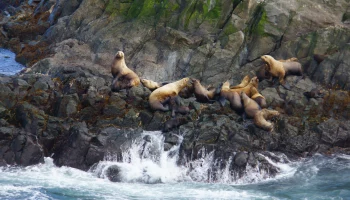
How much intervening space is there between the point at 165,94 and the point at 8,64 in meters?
9.62

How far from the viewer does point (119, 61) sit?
2227cm

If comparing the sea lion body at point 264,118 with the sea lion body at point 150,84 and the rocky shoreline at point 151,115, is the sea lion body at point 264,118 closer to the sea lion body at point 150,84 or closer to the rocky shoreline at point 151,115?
the rocky shoreline at point 151,115

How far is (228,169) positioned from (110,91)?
16.6 ft

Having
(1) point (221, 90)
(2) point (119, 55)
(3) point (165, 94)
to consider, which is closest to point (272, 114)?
(1) point (221, 90)

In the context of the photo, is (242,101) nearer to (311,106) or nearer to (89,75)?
(311,106)

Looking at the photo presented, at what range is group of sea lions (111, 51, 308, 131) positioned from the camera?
19.5 meters

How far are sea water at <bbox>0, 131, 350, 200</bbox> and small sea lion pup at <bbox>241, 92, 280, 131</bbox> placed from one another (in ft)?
4.31

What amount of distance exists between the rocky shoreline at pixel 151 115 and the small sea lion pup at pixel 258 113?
0.70ft

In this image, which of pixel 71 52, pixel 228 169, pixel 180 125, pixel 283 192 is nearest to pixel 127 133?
pixel 180 125

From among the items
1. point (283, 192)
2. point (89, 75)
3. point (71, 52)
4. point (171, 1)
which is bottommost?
point (283, 192)

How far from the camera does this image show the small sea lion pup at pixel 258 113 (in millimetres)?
18797

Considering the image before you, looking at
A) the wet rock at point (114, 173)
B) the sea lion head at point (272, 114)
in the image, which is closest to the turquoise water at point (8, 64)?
the wet rock at point (114, 173)

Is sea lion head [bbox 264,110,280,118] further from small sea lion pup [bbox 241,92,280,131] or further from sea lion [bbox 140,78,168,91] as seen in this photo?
sea lion [bbox 140,78,168,91]

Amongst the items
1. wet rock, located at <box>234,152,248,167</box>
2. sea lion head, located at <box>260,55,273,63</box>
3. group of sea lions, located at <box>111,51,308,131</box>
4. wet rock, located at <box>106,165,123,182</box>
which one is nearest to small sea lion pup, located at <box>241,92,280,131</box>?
Result: group of sea lions, located at <box>111,51,308,131</box>
